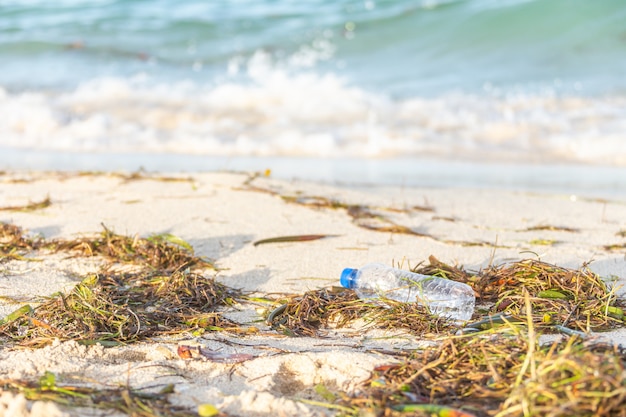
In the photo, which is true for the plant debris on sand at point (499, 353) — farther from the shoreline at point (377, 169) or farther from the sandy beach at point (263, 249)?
the shoreline at point (377, 169)

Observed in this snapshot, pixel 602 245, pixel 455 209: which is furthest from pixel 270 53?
pixel 602 245

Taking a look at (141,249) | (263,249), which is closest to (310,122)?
(263,249)

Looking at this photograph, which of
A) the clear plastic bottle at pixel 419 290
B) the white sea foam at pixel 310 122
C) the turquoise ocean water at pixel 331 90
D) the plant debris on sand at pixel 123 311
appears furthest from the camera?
the white sea foam at pixel 310 122

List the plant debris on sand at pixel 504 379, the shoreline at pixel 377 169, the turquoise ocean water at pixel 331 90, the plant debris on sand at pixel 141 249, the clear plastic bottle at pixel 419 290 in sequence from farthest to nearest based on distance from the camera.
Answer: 1. the turquoise ocean water at pixel 331 90
2. the shoreline at pixel 377 169
3. the plant debris on sand at pixel 141 249
4. the clear plastic bottle at pixel 419 290
5. the plant debris on sand at pixel 504 379

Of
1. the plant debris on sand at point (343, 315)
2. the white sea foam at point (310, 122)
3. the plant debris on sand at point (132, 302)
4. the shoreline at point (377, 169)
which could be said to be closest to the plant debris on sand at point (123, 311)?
the plant debris on sand at point (132, 302)

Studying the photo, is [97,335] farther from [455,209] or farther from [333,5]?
[333,5]

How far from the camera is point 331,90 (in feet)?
24.5

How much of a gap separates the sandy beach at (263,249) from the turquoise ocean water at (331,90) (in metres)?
0.96

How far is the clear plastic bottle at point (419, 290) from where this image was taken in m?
1.86

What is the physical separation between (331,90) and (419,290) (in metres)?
5.85

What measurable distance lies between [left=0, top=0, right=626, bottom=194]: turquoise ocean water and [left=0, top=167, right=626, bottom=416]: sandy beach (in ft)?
3.15

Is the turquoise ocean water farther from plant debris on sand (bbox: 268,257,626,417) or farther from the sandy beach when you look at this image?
plant debris on sand (bbox: 268,257,626,417)

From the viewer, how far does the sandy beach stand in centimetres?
143

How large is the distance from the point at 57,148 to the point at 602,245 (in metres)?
4.49
